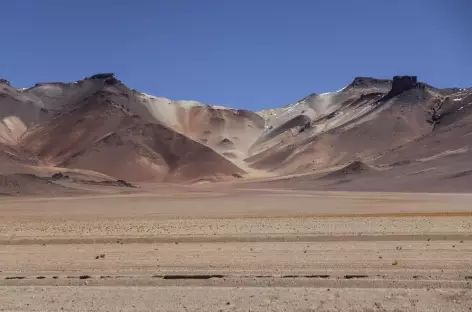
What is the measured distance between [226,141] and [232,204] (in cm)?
12439

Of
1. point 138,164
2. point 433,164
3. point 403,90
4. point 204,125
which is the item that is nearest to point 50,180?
point 138,164

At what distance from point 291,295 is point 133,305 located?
2.78 metres

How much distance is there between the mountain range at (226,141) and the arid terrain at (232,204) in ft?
1.62

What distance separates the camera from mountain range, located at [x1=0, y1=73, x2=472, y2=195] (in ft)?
318

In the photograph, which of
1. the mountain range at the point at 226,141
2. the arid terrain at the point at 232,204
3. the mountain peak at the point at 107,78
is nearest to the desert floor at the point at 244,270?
the arid terrain at the point at 232,204

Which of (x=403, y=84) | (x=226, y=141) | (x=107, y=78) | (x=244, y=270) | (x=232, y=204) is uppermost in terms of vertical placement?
(x=107, y=78)

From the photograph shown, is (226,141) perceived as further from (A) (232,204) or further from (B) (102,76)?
(A) (232,204)

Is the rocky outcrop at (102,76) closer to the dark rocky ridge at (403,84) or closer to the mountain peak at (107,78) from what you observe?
the mountain peak at (107,78)

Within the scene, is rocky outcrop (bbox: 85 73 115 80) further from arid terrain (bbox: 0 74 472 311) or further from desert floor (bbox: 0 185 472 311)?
desert floor (bbox: 0 185 472 311)

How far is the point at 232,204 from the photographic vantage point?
53625 mm

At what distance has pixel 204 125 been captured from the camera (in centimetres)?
18438

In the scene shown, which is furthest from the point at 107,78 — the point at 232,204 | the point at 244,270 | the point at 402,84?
the point at 244,270

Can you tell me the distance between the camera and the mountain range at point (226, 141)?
318 ft

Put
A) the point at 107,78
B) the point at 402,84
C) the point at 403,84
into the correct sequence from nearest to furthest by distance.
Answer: the point at 403,84, the point at 402,84, the point at 107,78
